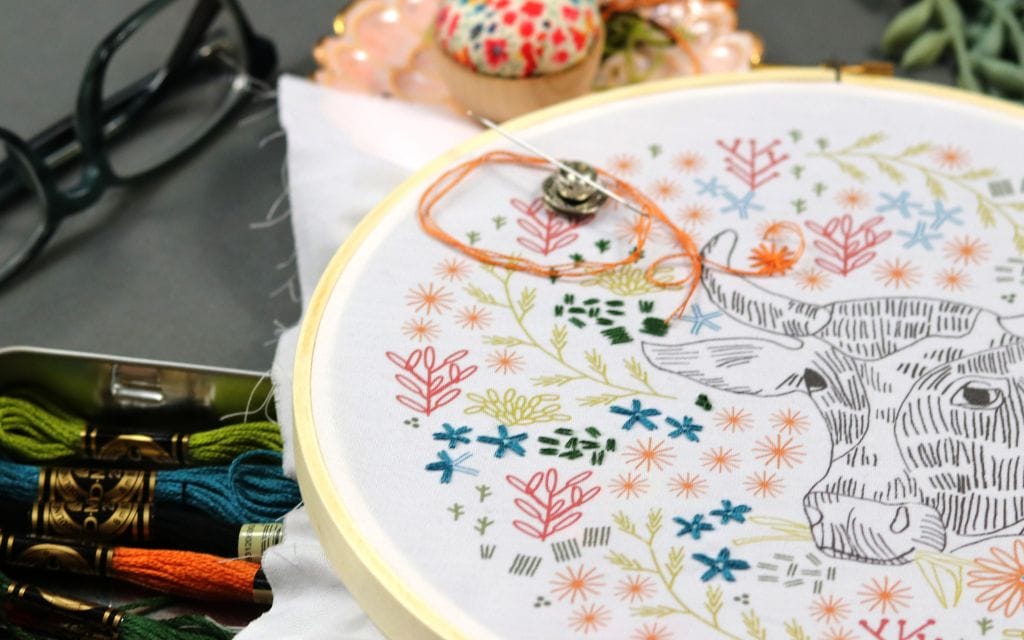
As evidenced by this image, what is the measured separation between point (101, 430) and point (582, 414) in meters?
0.34

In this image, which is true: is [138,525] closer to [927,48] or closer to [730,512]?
[730,512]

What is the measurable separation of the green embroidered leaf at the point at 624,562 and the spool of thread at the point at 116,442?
10.9 inches

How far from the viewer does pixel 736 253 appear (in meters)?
0.82

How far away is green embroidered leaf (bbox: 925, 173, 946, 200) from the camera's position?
2.77 ft

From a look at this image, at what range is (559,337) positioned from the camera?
76 cm

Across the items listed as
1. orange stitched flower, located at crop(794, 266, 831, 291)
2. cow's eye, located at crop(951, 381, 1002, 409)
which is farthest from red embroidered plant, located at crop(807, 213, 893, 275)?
cow's eye, located at crop(951, 381, 1002, 409)

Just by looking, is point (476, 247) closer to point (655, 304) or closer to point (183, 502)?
point (655, 304)

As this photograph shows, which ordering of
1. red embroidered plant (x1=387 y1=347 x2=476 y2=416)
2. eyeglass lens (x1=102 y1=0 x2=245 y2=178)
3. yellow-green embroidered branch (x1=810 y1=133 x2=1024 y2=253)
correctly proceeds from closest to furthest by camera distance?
red embroidered plant (x1=387 y1=347 x2=476 y2=416)
yellow-green embroidered branch (x1=810 y1=133 x2=1024 y2=253)
eyeglass lens (x1=102 y1=0 x2=245 y2=178)

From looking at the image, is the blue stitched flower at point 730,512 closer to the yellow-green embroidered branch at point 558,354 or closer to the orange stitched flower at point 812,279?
the yellow-green embroidered branch at point 558,354

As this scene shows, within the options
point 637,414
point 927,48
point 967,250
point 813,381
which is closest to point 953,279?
point 967,250

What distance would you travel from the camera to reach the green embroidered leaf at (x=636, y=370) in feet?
2.42

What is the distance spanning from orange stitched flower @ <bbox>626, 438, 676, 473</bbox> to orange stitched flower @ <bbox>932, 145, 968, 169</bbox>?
32 cm

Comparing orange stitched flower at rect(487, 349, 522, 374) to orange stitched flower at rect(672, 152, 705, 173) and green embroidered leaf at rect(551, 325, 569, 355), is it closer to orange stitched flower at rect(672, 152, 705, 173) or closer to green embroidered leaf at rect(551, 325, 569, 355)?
green embroidered leaf at rect(551, 325, 569, 355)

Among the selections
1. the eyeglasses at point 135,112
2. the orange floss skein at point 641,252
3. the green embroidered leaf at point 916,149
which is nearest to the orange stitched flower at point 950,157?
the green embroidered leaf at point 916,149
